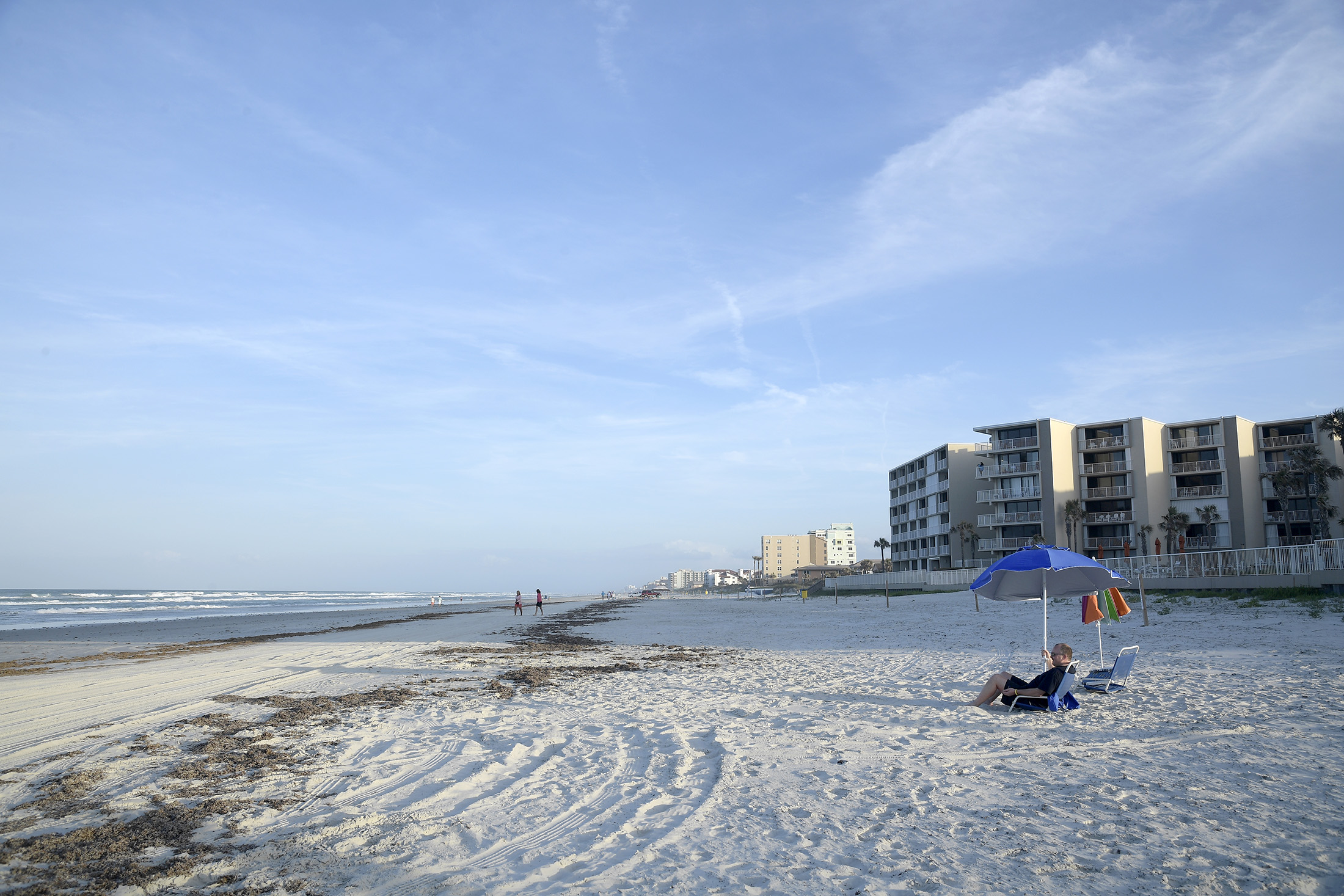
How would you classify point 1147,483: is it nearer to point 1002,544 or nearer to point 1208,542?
A: point 1208,542

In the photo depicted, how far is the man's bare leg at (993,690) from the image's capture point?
9250 millimetres

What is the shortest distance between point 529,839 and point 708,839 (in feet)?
4.01

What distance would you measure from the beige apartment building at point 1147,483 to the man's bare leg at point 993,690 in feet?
A: 164

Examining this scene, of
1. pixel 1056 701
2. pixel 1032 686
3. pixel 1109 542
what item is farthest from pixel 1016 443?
pixel 1056 701

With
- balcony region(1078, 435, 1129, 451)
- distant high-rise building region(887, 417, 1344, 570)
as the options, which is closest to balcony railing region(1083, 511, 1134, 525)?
distant high-rise building region(887, 417, 1344, 570)

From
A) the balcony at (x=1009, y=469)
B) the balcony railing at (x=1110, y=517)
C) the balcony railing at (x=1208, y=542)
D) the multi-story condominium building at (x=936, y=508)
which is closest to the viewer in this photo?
the balcony railing at (x=1208, y=542)

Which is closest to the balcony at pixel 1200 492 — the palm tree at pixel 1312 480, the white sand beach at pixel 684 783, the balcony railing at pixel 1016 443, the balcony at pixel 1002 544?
the palm tree at pixel 1312 480

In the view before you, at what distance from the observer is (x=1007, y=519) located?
60250 millimetres

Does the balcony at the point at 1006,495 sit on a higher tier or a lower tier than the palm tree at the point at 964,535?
higher

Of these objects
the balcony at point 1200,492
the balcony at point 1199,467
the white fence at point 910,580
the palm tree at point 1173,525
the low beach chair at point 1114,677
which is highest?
the balcony at point 1199,467

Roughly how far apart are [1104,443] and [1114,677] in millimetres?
55757

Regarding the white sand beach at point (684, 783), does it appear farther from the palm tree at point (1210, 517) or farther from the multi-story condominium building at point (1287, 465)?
the multi-story condominium building at point (1287, 465)

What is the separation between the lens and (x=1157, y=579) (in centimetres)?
2902

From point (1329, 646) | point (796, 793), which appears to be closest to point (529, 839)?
point (796, 793)
